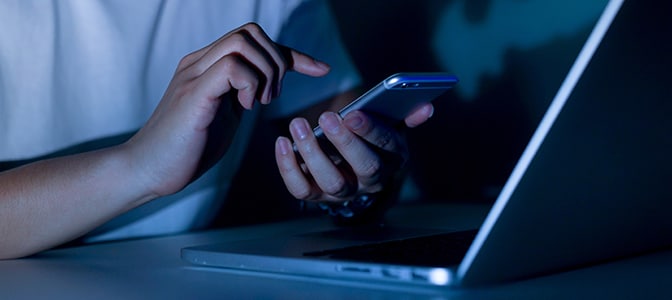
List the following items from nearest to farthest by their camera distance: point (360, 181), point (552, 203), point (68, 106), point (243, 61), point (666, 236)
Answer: point (552, 203), point (666, 236), point (243, 61), point (360, 181), point (68, 106)

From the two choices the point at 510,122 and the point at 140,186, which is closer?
the point at 140,186

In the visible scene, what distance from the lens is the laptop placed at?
514mm

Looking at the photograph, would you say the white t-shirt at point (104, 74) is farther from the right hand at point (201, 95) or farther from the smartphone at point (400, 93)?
the smartphone at point (400, 93)

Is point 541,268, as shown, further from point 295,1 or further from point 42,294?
point 295,1

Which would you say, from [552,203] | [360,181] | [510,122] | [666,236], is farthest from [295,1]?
[552,203]

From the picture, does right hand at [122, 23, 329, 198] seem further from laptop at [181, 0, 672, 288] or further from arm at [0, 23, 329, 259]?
laptop at [181, 0, 672, 288]

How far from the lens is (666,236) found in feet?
2.55

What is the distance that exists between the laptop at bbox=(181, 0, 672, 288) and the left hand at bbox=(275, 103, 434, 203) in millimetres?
225

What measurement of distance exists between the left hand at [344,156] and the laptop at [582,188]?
0.22 meters

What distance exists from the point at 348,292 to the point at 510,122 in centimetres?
110

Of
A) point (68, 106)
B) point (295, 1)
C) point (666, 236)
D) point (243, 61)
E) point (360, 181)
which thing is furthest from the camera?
point (295, 1)

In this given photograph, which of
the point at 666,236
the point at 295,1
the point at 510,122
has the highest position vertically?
the point at 295,1

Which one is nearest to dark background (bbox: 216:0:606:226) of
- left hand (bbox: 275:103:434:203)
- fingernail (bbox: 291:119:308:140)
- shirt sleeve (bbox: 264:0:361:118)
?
shirt sleeve (bbox: 264:0:361:118)

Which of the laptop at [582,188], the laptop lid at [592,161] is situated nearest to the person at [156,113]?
the laptop at [582,188]
